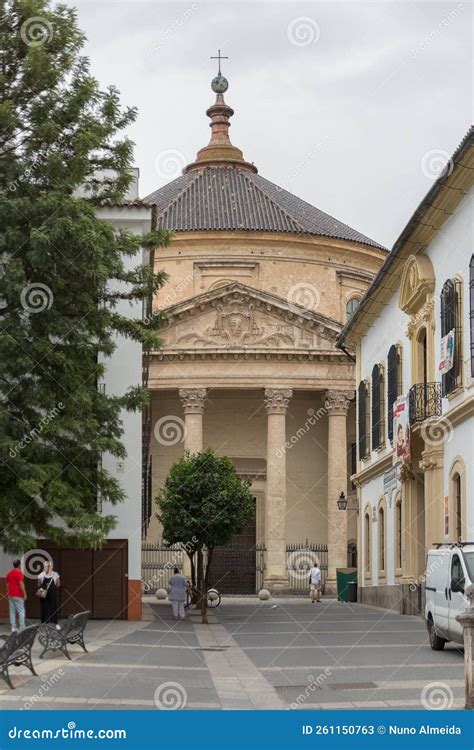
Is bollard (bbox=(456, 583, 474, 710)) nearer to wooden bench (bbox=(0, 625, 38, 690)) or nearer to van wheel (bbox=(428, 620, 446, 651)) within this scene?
wooden bench (bbox=(0, 625, 38, 690))

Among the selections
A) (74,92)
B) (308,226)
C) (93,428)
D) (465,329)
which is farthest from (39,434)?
(308,226)

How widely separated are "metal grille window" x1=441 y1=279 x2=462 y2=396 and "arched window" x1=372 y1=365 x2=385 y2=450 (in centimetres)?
990

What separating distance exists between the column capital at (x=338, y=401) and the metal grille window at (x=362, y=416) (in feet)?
48.6

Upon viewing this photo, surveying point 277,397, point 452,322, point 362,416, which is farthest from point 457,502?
point 277,397

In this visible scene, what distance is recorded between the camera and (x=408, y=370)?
3366 cm

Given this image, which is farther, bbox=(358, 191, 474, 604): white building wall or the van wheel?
bbox=(358, 191, 474, 604): white building wall

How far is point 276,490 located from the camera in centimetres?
5819

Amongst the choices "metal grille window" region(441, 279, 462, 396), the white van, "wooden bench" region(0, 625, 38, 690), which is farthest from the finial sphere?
"wooden bench" region(0, 625, 38, 690)

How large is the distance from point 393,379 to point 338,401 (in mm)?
23527

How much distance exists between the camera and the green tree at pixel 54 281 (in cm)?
2361

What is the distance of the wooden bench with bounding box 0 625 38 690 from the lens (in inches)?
564

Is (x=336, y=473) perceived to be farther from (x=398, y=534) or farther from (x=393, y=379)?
(x=393, y=379)

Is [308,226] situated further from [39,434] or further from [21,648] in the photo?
[21,648]

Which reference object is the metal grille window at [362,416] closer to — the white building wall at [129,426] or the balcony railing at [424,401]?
the balcony railing at [424,401]
